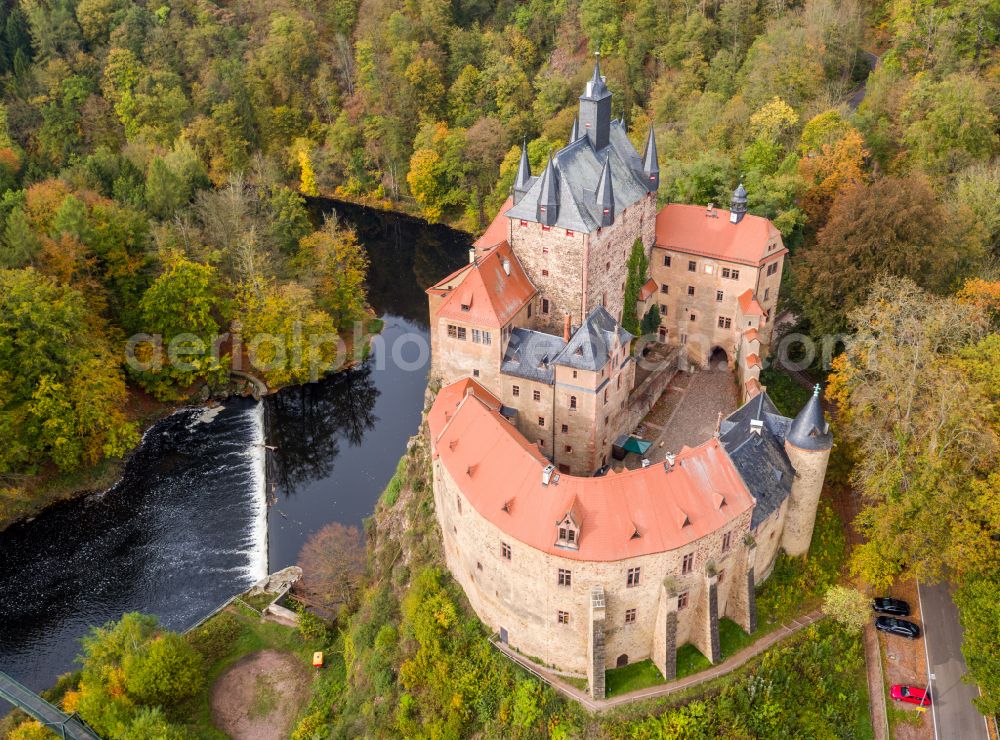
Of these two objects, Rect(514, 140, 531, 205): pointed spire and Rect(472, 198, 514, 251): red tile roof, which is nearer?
Rect(514, 140, 531, 205): pointed spire

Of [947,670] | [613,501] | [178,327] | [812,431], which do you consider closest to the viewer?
[613,501]

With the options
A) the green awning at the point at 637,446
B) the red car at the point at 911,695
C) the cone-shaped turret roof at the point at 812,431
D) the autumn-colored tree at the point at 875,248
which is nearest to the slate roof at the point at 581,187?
the autumn-colored tree at the point at 875,248

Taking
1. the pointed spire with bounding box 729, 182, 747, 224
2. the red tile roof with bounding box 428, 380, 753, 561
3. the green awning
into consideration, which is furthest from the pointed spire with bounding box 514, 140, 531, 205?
the red tile roof with bounding box 428, 380, 753, 561

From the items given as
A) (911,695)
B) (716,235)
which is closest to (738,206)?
(716,235)

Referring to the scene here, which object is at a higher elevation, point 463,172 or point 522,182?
point 522,182

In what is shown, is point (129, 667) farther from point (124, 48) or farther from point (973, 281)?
point (124, 48)

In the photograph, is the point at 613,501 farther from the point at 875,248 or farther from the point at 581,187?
the point at 875,248

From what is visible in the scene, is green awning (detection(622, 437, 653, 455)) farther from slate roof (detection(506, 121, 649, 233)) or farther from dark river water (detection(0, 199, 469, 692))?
dark river water (detection(0, 199, 469, 692))

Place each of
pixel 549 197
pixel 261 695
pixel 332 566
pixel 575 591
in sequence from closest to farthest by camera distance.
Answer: pixel 575 591 → pixel 261 695 → pixel 549 197 → pixel 332 566
